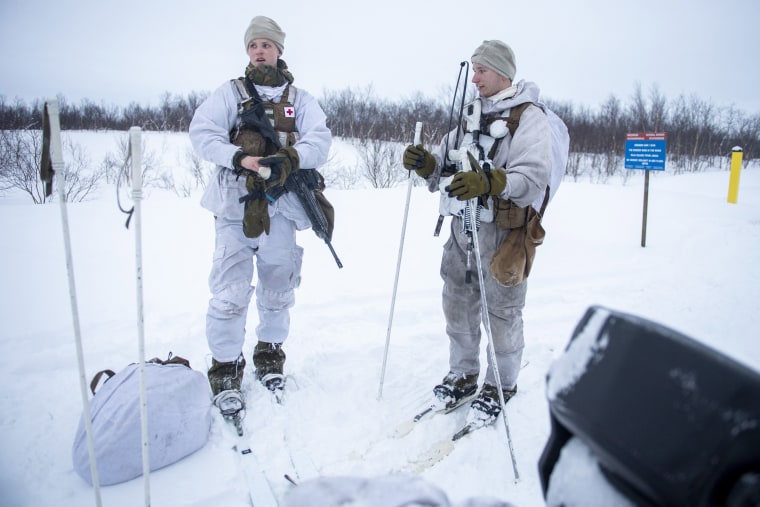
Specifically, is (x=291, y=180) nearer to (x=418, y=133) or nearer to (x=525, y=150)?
(x=418, y=133)

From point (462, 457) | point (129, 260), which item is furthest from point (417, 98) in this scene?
point (462, 457)

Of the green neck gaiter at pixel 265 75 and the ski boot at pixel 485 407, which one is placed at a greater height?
the green neck gaiter at pixel 265 75

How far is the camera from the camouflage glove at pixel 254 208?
2.53 m

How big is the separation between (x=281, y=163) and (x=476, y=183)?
1114mm

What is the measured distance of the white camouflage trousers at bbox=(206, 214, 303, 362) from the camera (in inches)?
103

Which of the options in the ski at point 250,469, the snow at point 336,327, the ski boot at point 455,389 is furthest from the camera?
the ski boot at point 455,389

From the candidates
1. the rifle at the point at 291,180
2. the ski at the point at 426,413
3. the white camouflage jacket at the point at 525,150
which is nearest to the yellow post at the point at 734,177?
the white camouflage jacket at the point at 525,150

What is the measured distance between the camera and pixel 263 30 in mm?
2652

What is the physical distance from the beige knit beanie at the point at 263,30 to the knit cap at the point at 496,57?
1.27 m

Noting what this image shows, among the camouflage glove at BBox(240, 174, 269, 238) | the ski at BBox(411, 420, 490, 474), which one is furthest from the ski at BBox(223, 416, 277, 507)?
the camouflage glove at BBox(240, 174, 269, 238)

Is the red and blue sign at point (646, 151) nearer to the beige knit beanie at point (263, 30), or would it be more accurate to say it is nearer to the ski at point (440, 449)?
the ski at point (440, 449)

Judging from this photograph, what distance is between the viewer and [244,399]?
8.96ft

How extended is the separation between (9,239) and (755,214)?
1286 cm

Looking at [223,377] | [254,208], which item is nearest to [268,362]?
[223,377]
